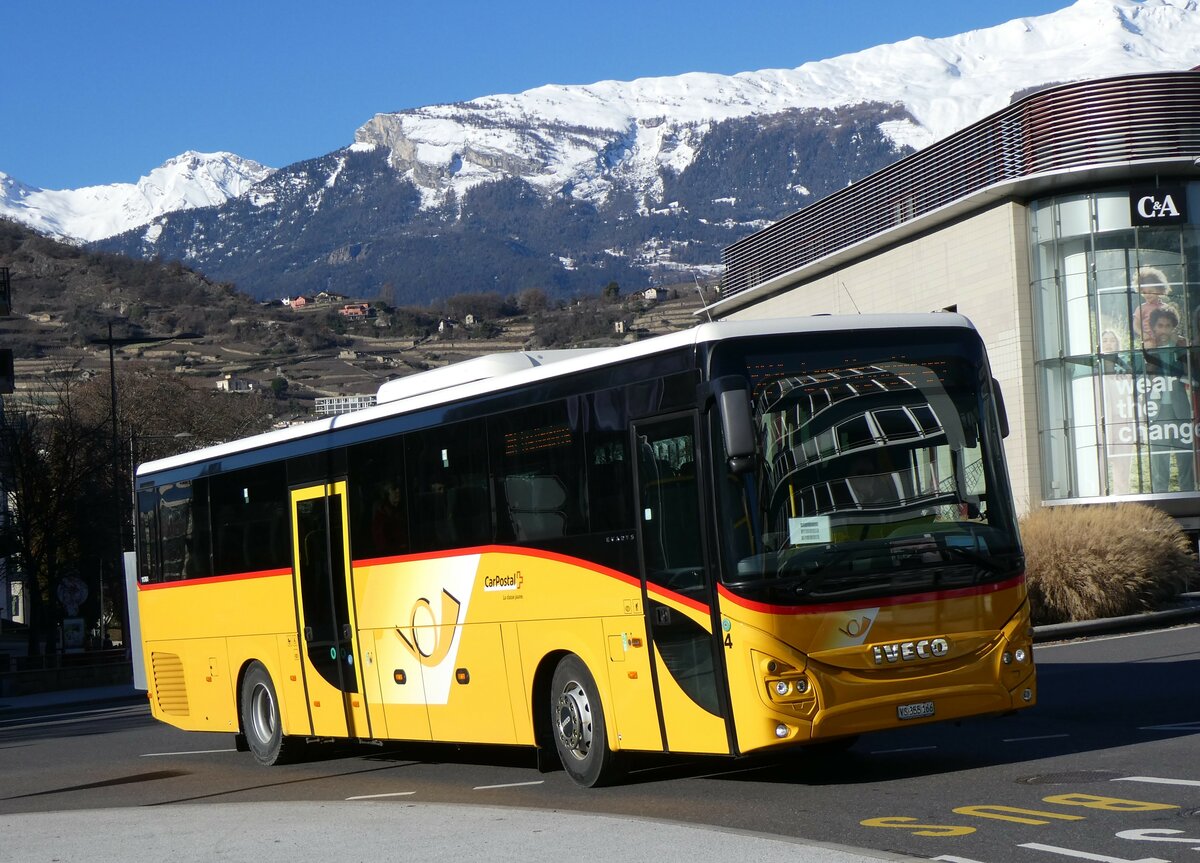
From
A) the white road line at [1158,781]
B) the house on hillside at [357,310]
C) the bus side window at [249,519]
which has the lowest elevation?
the white road line at [1158,781]

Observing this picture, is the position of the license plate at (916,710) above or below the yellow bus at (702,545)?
below

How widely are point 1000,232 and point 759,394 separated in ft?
113

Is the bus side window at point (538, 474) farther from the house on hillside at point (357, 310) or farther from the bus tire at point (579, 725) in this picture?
the house on hillside at point (357, 310)

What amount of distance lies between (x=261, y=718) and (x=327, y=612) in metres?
2.02

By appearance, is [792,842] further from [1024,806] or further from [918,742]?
[918,742]

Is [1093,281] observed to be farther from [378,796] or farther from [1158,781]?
[1158,781]

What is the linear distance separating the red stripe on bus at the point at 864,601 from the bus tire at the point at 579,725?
1695 millimetres

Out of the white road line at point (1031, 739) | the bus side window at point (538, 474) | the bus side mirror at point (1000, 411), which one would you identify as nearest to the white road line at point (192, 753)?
the bus side window at point (538, 474)

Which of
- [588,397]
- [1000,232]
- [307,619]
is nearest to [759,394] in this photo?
[588,397]

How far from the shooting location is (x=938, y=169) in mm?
46781

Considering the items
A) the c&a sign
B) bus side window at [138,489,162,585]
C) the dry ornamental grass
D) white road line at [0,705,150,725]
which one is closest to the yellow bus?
bus side window at [138,489,162,585]

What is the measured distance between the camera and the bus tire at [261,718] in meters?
16.3

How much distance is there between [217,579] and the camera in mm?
17109

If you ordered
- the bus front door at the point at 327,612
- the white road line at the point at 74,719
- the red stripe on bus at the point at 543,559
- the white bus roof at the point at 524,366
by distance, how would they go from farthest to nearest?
the white road line at the point at 74,719 → the bus front door at the point at 327,612 → the white bus roof at the point at 524,366 → the red stripe on bus at the point at 543,559
